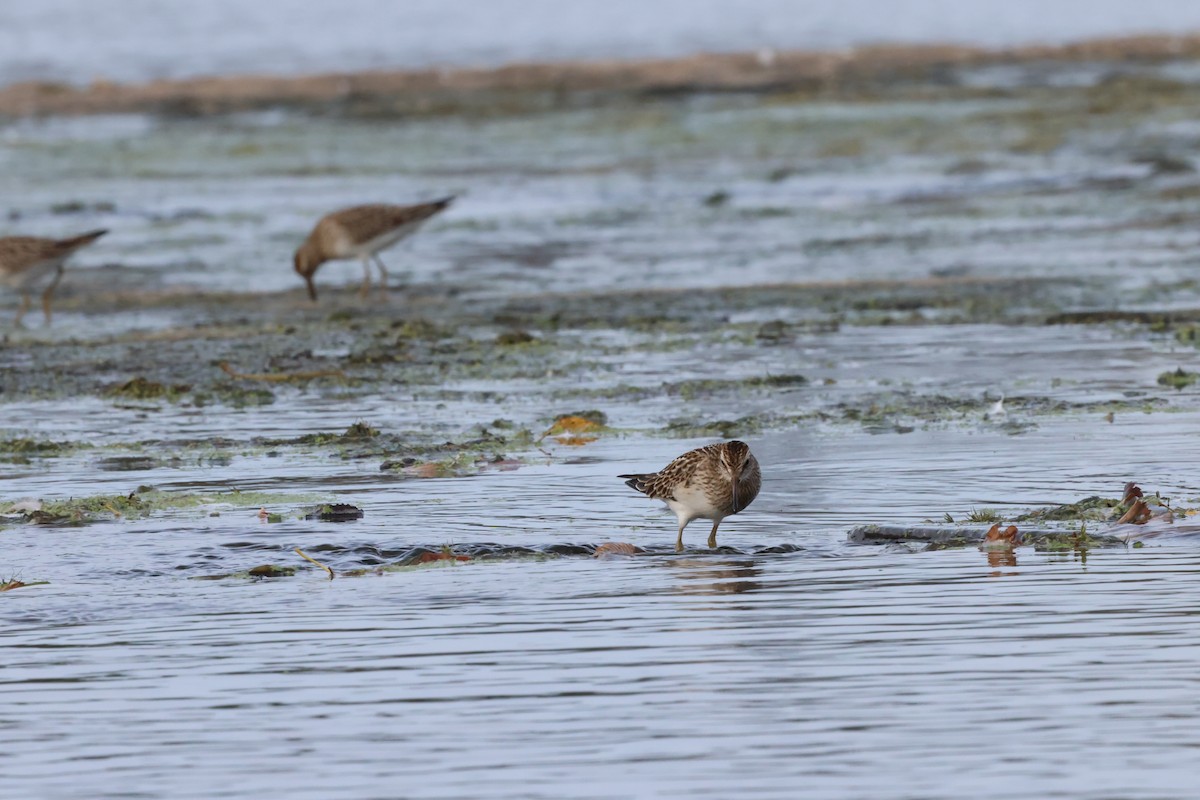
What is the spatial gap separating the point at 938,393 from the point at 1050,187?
14578mm

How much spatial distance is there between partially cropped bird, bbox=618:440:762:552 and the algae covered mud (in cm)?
19

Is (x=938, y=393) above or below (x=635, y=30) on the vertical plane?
below

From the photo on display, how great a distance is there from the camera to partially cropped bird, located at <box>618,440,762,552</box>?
30.7ft

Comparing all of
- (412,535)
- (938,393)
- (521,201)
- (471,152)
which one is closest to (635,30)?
(471,152)

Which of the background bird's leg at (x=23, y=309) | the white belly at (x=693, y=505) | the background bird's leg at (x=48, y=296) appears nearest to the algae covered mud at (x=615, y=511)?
the white belly at (x=693, y=505)

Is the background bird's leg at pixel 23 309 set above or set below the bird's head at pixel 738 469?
A: above

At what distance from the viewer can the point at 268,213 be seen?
29312mm

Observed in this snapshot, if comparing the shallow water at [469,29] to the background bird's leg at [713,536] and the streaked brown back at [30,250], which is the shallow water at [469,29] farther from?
the background bird's leg at [713,536]

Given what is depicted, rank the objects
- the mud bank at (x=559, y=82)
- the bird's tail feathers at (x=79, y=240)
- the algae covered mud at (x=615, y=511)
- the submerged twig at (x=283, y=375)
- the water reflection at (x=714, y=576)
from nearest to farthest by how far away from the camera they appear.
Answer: the algae covered mud at (x=615, y=511)
the water reflection at (x=714, y=576)
the submerged twig at (x=283, y=375)
the bird's tail feathers at (x=79, y=240)
the mud bank at (x=559, y=82)

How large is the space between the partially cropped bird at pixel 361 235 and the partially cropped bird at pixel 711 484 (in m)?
12.0

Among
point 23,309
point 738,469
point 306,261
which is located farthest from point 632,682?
point 306,261

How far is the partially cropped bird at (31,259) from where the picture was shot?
1989 cm

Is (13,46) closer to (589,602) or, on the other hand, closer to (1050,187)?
(1050,187)

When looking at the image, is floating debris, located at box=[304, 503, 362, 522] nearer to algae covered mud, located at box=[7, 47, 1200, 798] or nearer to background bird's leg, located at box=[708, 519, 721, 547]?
algae covered mud, located at box=[7, 47, 1200, 798]
